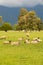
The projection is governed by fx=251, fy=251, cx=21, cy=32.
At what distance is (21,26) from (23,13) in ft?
32.4

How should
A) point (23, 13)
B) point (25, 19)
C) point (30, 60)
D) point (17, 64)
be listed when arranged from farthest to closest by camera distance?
point (23, 13) < point (25, 19) < point (30, 60) < point (17, 64)

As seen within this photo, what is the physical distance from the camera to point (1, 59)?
50.9 ft

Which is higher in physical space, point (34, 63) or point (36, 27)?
point (34, 63)

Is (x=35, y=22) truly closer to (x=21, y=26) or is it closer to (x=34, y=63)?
(x=21, y=26)

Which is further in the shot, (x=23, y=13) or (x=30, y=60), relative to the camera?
(x=23, y=13)

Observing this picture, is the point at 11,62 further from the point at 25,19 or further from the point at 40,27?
the point at 40,27

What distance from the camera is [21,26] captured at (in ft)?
366

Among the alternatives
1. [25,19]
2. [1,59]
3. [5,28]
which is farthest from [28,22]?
[1,59]

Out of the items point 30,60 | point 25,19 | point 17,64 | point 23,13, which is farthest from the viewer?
point 23,13

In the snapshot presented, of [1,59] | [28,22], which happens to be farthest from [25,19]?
[1,59]

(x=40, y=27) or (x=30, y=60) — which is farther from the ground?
(x=30, y=60)

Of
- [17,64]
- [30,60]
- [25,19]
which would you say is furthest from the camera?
[25,19]

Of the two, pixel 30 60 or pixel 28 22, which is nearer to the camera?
pixel 30 60

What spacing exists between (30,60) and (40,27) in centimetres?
10436
